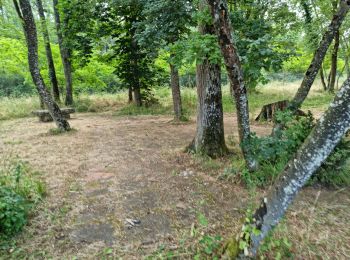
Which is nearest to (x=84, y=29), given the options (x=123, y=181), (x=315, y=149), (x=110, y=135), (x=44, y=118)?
(x=44, y=118)

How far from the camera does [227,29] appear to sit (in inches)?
113

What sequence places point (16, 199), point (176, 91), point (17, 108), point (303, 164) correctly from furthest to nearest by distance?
point (17, 108) → point (176, 91) → point (16, 199) → point (303, 164)

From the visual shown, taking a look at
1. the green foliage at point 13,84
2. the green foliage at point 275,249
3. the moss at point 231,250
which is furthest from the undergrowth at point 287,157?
the green foliage at point 13,84

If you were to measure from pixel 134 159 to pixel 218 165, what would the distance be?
146 cm

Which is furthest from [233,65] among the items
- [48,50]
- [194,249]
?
[48,50]

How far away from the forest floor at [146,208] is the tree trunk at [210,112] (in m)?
0.25

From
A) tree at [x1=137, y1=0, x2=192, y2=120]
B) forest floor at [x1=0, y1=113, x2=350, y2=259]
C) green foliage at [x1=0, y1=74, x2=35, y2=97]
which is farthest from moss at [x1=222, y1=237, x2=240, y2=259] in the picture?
green foliage at [x1=0, y1=74, x2=35, y2=97]

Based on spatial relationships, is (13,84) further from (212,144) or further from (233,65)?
(233,65)

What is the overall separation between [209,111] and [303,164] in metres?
2.81

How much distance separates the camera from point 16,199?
2.72 metres

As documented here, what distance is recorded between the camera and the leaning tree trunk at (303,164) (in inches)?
63.5

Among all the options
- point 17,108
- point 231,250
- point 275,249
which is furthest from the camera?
point 17,108

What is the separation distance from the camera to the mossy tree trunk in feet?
14.4

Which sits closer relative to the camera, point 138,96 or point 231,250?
point 231,250
